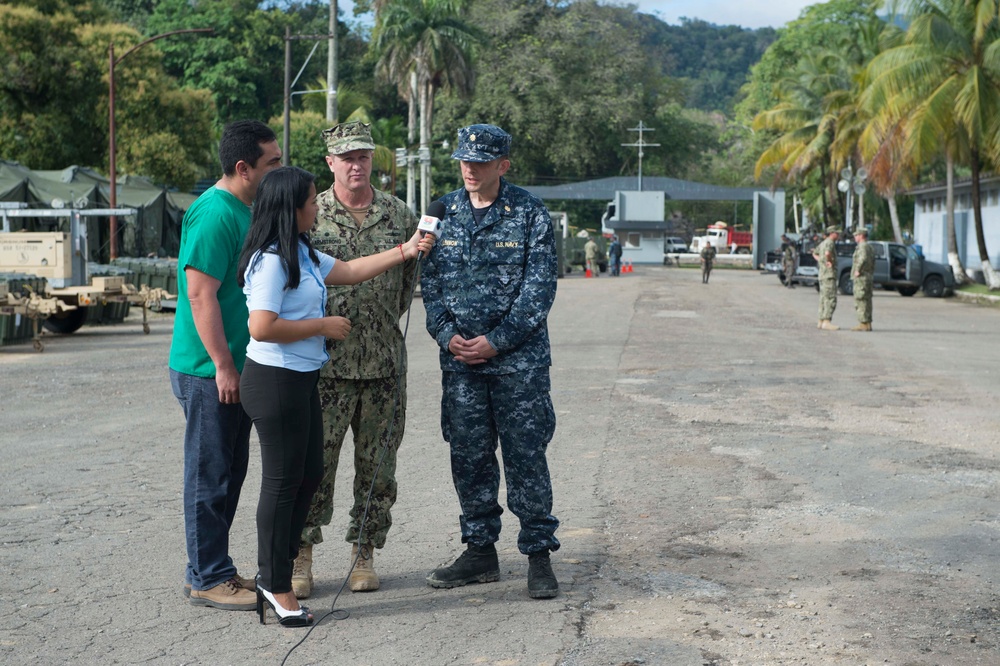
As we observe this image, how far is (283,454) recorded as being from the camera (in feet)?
15.3

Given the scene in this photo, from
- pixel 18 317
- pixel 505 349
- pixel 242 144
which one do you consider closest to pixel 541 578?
pixel 505 349

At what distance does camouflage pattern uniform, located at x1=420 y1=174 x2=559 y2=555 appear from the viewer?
527cm

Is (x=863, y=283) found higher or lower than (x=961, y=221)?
lower

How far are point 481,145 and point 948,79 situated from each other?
1168 inches

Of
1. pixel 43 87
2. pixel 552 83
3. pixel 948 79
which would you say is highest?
pixel 552 83

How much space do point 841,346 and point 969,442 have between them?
854 cm

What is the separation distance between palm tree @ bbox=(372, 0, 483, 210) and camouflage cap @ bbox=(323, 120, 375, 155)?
43.8m

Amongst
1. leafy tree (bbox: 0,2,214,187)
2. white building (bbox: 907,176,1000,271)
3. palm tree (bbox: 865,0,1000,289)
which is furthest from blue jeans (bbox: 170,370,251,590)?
white building (bbox: 907,176,1000,271)

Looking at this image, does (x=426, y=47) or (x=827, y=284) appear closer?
(x=827, y=284)

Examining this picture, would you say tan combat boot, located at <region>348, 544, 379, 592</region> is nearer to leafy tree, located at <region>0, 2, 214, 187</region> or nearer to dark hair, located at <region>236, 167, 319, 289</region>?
dark hair, located at <region>236, 167, 319, 289</region>

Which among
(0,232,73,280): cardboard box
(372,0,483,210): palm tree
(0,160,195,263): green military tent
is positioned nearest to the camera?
(0,232,73,280): cardboard box

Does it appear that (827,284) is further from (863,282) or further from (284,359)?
(284,359)

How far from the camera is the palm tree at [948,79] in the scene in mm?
30797

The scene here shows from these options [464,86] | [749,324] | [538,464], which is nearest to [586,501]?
[538,464]
